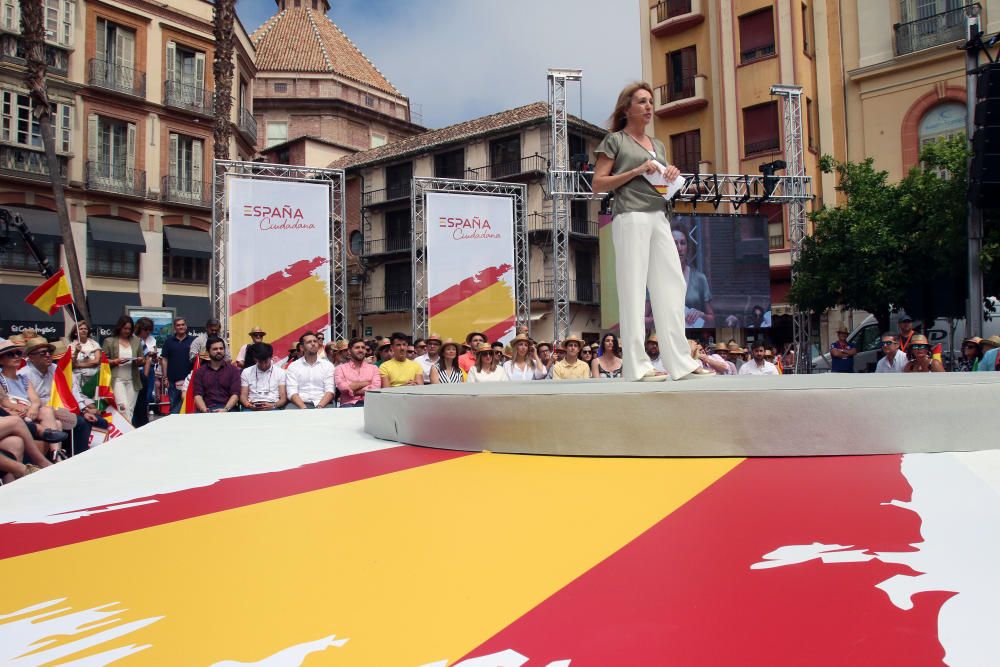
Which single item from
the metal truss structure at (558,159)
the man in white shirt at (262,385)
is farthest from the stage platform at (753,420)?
the metal truss structure at (558,159)

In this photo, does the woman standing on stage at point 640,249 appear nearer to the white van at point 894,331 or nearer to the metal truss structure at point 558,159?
the white van at point 894,331

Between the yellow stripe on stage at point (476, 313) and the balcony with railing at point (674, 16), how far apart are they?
640 inches

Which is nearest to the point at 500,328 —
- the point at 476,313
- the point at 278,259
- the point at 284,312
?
the point at 476,313

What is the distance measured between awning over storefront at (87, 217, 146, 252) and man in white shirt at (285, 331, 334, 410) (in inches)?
715

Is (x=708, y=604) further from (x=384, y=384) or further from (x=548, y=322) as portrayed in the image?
(x=548, y=322)

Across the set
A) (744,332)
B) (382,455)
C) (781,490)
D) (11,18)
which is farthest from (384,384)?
(11,18)

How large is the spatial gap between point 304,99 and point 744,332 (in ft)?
87.7

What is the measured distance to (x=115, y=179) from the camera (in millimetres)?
23812

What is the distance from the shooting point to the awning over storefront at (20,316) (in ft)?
68.5

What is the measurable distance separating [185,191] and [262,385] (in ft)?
66.0

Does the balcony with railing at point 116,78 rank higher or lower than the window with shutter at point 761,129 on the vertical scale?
higher

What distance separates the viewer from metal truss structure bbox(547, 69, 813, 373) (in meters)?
17.3

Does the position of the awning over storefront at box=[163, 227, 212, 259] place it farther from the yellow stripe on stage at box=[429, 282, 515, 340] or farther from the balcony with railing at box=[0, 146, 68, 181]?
the yellow stripe on stage at box=[429, 282, 515, 340]

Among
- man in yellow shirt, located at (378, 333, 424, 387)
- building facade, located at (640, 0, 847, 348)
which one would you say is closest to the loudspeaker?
man in yellow shirt, located at (378, 333, 424, 387)
